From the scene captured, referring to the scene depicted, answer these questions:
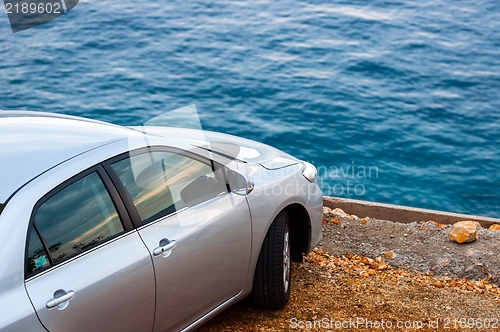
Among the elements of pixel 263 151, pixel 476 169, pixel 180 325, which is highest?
pixel 263 151

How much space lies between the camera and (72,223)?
133 inches

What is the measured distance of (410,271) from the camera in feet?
19.8

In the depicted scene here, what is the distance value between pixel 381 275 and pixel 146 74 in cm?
1171

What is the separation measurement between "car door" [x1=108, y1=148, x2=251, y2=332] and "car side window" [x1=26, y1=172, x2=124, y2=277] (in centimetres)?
18

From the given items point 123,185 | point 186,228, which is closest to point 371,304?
point 186,228

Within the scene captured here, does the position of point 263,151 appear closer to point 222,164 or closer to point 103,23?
point 222,164

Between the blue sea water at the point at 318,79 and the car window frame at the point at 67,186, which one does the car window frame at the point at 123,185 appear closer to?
the car window frame at the point at 67,186

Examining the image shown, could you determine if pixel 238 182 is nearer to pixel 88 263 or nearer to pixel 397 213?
pixel 88 263

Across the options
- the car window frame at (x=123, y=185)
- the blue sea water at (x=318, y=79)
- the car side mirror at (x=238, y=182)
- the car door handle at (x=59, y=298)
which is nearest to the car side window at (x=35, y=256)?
the car door handle at (x=59, y=298)

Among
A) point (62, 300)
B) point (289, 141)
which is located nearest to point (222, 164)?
point (62, 300)

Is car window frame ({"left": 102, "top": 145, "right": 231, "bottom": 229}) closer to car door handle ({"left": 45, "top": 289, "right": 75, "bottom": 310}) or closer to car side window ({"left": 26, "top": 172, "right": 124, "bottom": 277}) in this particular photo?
car side window ({"left": 26, "top": 172, "right": 124, "bottom": 277})

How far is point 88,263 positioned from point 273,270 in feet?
5.71

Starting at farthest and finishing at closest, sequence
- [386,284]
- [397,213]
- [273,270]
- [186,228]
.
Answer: [397,213]
[386,284]
[273,270]
[186,228]

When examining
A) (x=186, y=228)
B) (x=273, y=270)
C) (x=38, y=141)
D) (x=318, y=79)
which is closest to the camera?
(x=38, y=141)
